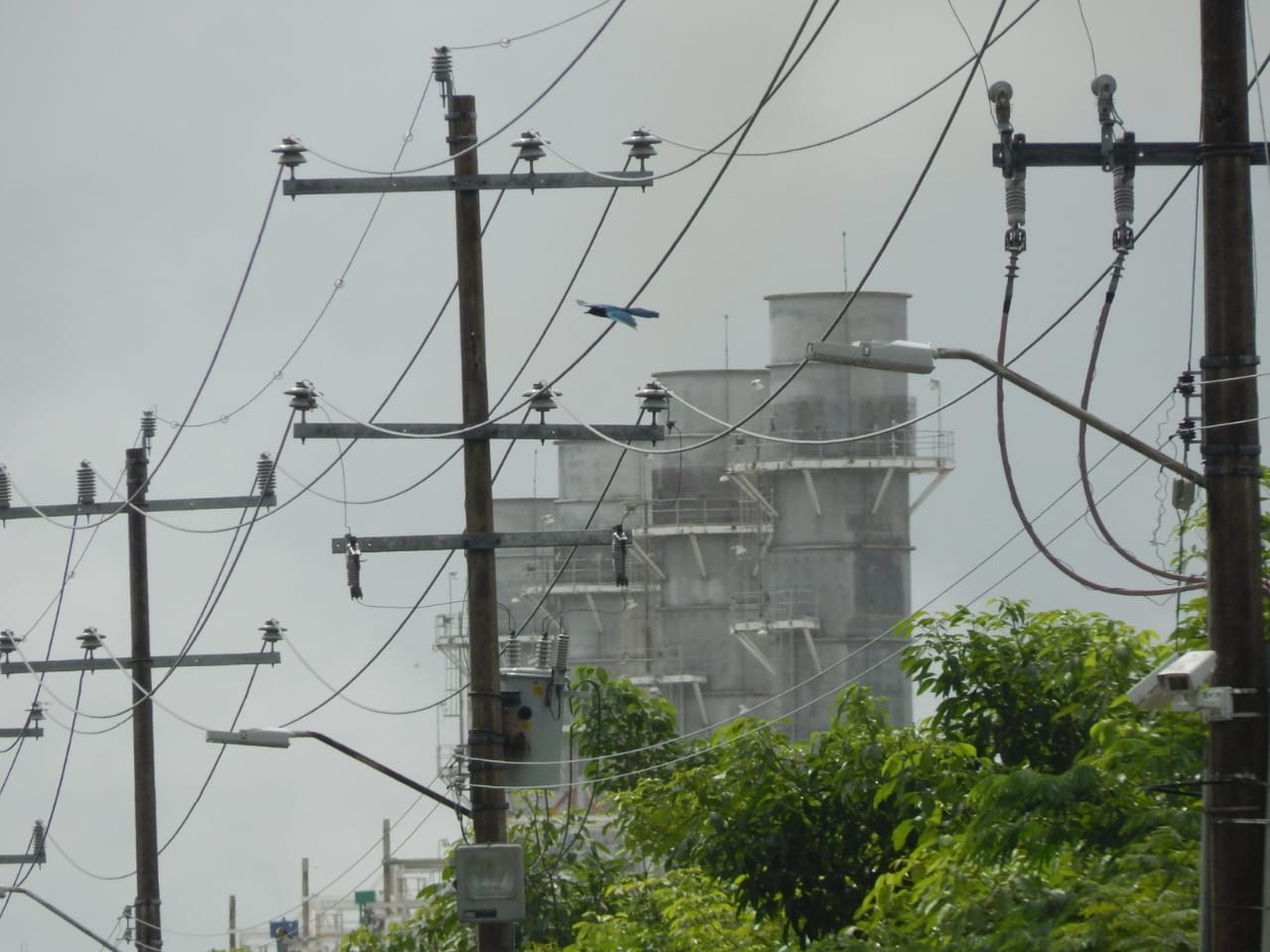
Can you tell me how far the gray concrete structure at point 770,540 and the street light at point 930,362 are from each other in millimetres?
55071

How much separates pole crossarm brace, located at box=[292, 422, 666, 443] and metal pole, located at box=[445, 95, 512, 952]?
0.46ft

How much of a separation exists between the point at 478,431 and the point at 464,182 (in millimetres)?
1988

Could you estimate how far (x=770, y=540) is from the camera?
73062mm

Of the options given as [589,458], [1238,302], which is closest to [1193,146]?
[1238,302]

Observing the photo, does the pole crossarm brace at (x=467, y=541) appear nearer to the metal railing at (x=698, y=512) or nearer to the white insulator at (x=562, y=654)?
the white insulator at (x=562, y=654)

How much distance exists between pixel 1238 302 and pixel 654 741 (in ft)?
61.4

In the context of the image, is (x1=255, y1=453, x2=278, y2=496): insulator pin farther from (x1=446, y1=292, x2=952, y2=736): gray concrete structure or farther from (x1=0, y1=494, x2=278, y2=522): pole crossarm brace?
(x1=446, y1=292, x2=952, y2=736): gray concrete structure

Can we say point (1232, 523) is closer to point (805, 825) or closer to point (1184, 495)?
point (1184, 495)

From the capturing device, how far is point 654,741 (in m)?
29.1

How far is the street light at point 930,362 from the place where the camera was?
10836 millimetres

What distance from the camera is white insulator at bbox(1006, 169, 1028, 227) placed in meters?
11.7

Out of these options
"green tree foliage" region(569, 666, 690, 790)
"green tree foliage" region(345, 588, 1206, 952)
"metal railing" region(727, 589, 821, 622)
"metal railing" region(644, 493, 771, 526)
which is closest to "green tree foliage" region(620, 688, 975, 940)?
"green tree foliage" region(345, 588, 1206, 952)

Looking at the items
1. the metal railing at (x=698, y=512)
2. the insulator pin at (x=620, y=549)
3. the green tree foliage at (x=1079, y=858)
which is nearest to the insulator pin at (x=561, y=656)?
the insulator pin at (x=620, y=549)

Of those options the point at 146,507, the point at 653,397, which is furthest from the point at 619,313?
the point at 146,507
